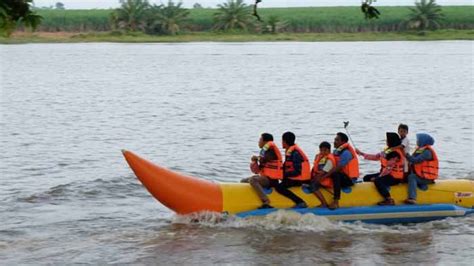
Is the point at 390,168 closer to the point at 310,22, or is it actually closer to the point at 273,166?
the point at 273,166

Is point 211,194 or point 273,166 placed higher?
point 273,166

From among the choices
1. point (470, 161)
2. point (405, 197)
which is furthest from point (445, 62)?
point (405, 197)

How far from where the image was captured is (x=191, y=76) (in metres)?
37.2

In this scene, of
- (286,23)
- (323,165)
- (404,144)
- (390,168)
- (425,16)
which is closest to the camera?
(323,165)

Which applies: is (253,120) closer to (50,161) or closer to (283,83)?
(50,161)

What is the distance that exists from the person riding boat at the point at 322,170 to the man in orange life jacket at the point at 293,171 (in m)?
0.11

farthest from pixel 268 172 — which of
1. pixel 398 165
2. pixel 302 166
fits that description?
pixel 398 165

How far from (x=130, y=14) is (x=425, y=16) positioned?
1743 cm

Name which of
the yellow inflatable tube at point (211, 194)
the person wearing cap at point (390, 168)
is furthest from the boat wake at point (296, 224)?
the person wearing cap at point (390, 168)

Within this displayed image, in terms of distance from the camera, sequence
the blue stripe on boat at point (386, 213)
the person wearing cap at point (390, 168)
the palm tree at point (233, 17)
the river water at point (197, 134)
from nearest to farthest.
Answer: the river water at point (197, 134) → the blue stripe on boat at point (386, 213) → the person wearing cap at point (390, 168) → the palm tree at point (233, 17)

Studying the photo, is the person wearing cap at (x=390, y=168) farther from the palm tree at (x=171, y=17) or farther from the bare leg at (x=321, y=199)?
the palm tree at (x=171, y=17)

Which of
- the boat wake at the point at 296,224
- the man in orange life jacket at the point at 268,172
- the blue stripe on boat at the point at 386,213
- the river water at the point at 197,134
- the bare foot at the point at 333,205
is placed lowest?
the river water at the point at 197,134

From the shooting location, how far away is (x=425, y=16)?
52.0m

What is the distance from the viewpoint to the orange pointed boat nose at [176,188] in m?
11.4
